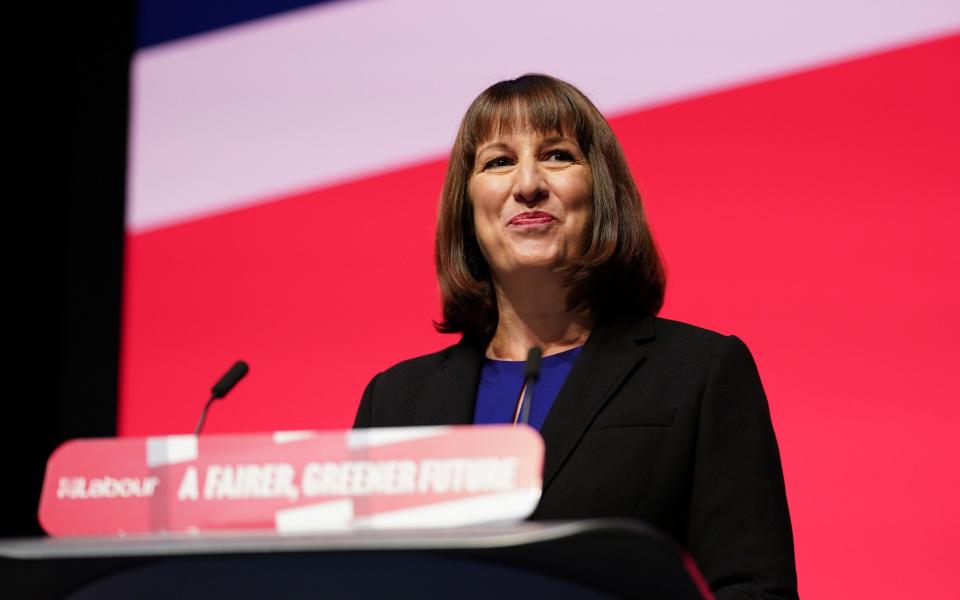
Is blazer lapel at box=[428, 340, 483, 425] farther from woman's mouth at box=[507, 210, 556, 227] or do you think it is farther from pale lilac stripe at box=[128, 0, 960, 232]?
pale lilac stripe at box=[128, 0, 960, 232]

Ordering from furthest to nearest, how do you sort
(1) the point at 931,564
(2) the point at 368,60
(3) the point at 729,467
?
(2) the point at 368,60 → (1) the point at 931,564 → (3) the point at 729,467

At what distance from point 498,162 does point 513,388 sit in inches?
15.8

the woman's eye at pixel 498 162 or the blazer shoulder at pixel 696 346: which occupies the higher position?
the woman's eye at pixel 498 162

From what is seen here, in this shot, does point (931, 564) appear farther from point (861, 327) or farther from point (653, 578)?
point (653, 578)

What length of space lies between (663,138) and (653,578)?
1823mm

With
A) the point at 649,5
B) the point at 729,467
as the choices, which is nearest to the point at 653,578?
the point at 729,467

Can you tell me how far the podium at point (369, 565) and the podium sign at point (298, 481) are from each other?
0.04m

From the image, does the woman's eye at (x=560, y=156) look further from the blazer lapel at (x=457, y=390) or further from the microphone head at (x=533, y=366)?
the microphone head at (x=533, y=366)

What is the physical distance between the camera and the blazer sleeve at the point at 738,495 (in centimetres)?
156

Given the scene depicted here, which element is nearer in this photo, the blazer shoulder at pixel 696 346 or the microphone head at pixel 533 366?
the microphone head at pixel 533 366

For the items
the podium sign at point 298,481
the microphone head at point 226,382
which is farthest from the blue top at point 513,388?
the podium sign at point 298,481

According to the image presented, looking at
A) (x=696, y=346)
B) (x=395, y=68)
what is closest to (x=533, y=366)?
(x=696, y=346)

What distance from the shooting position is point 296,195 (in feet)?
9.88

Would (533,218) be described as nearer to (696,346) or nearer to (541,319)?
(541,319)
